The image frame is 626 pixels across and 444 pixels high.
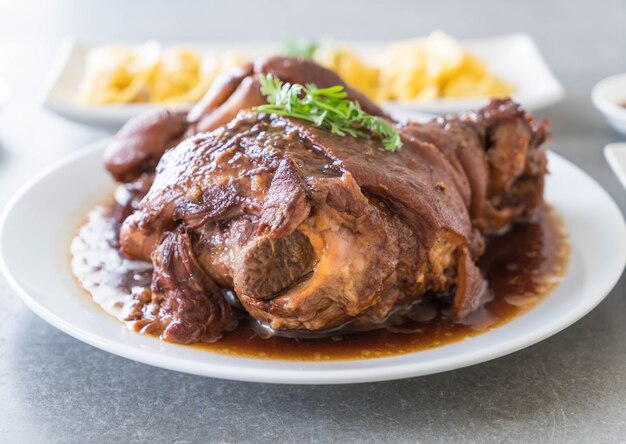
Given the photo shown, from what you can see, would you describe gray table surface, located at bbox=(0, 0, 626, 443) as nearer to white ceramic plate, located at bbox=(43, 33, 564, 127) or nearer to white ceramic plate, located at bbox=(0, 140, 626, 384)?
white ceramic plate, located at bbox=(0, 140, 626, 384)

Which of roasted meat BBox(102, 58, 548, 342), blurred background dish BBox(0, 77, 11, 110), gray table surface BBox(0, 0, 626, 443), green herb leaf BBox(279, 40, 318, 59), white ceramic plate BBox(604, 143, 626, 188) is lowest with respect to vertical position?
green herb leaf BBox(279, 40, 318, 59)

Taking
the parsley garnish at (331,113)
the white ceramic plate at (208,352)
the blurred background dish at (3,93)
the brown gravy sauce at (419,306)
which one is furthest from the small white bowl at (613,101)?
the blurred background dish at (3,93)

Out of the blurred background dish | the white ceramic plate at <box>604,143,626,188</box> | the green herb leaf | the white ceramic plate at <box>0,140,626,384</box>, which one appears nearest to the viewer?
the white ceramic plate at <box>0,140,626,384</box>

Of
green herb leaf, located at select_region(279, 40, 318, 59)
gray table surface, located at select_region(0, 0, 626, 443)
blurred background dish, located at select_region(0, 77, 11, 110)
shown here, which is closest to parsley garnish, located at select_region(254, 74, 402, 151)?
gray table surface, located at select_region(0, 0, 626, 443)

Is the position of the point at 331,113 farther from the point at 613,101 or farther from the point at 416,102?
the point at 613,101

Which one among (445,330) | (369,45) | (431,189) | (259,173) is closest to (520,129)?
(431,189)

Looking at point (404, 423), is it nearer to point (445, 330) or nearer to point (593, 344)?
point (445, 330)
